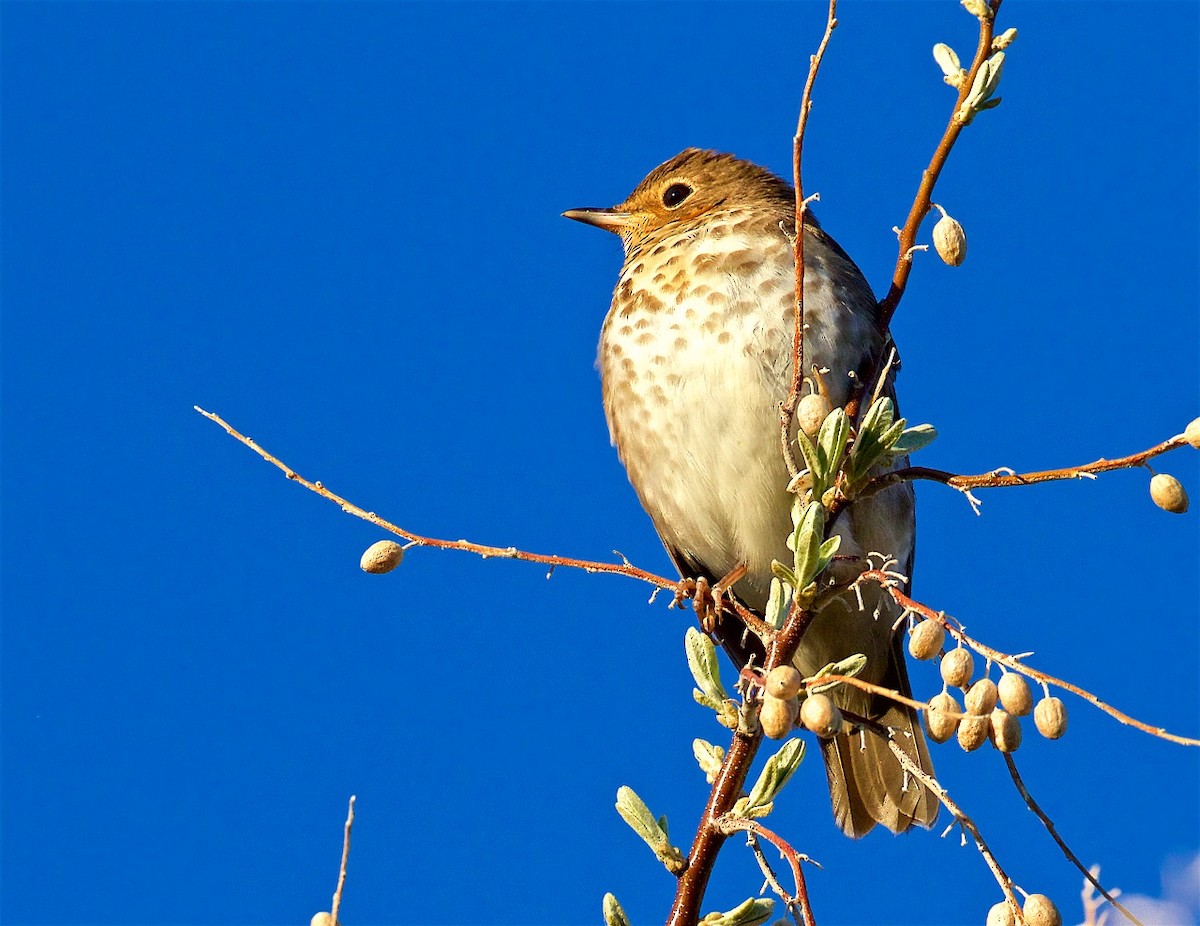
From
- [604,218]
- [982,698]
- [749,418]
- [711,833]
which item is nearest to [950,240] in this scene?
[982,698]

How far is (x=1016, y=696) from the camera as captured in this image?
2389 mm

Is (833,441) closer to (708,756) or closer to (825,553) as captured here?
(825,553)

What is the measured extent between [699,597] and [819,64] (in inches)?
79.7

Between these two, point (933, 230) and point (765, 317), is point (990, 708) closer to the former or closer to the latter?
→ point (933, 230)

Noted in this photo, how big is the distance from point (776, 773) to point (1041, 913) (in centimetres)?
65

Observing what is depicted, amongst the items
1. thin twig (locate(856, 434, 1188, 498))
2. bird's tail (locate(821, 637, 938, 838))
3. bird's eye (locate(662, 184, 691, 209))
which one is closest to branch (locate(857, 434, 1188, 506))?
thin twig (locate(856, 434, 1188, 498))

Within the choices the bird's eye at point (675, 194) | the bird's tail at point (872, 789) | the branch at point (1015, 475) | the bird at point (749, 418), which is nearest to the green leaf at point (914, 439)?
the branch at point (1015, 475)

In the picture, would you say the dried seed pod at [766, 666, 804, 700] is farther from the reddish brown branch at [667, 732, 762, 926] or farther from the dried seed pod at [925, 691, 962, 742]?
the reddish brown branch at [667, 732, 762, 926]

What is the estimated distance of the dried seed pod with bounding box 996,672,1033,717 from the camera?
7.84 ft

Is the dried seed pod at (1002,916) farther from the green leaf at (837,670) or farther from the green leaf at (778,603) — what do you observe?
the green leaf at (778,603)

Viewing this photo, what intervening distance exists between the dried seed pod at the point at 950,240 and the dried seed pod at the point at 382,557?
1.25 meters

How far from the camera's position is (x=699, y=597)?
443 cm

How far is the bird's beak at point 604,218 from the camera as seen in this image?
7016mm

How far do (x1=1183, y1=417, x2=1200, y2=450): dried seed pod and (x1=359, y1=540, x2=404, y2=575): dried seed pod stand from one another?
1.49 m
